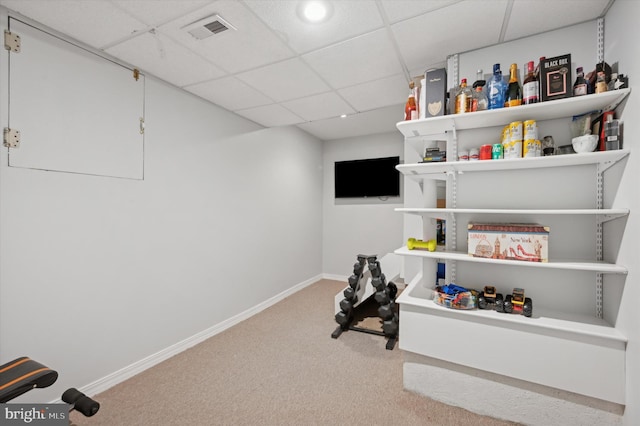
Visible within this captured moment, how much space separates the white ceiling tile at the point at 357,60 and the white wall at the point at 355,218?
95.1 inches

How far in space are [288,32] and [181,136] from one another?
1.46m

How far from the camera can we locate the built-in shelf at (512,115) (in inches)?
56.0

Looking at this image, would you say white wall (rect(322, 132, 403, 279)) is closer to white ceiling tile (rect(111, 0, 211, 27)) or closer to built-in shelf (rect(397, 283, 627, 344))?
built-in shelf (rect(397, 283, 627, 344))

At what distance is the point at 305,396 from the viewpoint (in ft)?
6.28

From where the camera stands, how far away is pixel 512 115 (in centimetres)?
164

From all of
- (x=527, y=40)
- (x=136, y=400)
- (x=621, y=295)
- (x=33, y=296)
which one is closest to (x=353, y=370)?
(x=136, y=400)

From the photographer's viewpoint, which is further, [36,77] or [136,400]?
[136,400]

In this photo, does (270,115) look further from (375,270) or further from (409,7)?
(375,270)

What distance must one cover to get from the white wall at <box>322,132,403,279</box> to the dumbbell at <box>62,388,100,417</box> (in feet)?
12.9

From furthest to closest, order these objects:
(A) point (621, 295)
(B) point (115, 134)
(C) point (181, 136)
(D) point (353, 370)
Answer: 1. (C) point (181, 136)
2. (D) point (353, 370)
3. (B) point (115, 134)
4. (A) point (621, 295)

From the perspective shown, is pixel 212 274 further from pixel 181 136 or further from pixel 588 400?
pixel 588 400

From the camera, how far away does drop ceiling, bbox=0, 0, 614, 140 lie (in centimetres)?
151

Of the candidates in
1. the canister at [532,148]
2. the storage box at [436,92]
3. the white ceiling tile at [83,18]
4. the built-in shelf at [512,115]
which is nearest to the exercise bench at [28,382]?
the white ceiling tile at [83,18]

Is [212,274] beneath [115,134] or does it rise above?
beneath
